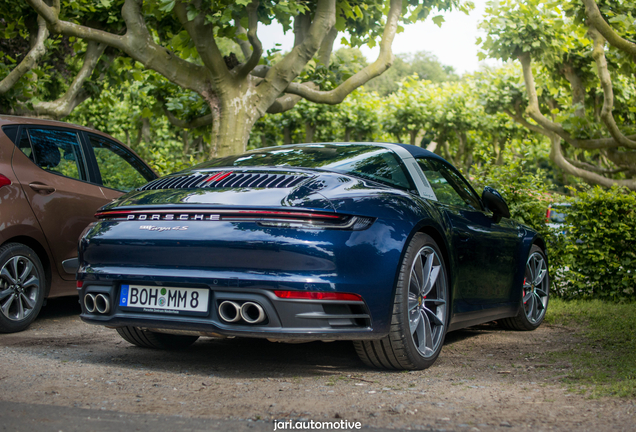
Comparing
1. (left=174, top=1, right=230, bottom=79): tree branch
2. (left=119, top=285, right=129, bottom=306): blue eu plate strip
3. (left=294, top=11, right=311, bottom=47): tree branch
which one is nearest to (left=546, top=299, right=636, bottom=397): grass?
(left=119, top=285, right=129, bottom=306): blue eu plate strip

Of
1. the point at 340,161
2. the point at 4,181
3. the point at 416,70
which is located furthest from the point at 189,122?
the point at 416,70

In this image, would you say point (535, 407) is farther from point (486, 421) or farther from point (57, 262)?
point (57, 262)

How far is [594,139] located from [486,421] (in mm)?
12053

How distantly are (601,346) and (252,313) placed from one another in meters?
2.92

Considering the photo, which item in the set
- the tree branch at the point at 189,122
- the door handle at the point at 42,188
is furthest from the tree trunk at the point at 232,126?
the door handle at the point at 42,188

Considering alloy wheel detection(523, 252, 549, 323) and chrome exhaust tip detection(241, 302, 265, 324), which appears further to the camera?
alloy wheel detection(523, 252, 549, 323)

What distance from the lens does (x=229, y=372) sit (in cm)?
396

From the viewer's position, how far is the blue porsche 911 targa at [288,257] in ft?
11.3

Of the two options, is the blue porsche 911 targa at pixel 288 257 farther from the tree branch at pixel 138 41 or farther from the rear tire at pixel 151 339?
the tree branch at pixel 138 41

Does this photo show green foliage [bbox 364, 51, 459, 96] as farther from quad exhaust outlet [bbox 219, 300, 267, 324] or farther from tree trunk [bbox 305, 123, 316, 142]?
quad exhaust outlet [bbox 219, 300, 267, 324]

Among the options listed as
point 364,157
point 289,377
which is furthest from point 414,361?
point 364,157

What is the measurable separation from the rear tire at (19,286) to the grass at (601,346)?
4.03 metres

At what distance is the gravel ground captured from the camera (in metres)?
3.01

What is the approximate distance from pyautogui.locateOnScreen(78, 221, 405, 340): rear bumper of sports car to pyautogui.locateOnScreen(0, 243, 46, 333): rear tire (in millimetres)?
1849
